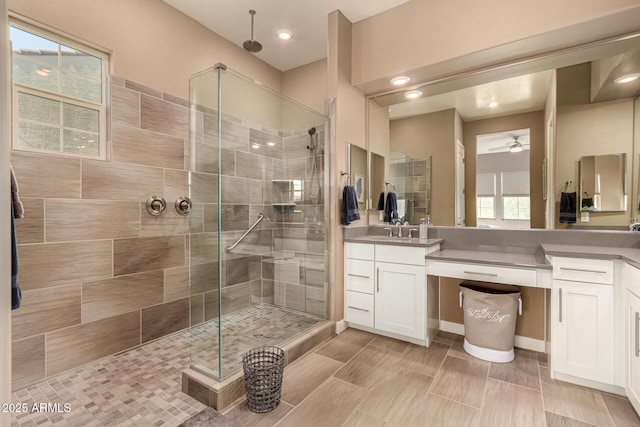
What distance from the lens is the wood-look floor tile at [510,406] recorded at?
1.61 metres

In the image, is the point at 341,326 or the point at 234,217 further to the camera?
the point at 341,326

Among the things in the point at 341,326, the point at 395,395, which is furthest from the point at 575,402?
the point at 341,326

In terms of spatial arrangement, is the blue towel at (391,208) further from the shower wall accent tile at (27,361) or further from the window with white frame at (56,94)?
the shower wall accent tile at (27,361)

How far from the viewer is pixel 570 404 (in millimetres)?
1736

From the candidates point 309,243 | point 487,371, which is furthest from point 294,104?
point 487,371

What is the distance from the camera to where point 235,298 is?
2307 millimetres

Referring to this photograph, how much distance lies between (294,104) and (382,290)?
1.88 meters

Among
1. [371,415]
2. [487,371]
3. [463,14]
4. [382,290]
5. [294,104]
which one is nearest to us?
[371,415]

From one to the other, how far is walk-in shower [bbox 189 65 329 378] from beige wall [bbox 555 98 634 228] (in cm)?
192

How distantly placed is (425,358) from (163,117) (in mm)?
2965

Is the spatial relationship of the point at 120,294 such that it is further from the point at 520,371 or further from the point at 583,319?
the point at 583,319

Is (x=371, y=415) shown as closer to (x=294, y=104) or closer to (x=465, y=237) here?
(x=465, y=237)

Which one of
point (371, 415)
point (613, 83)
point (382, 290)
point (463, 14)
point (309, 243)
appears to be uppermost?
point (463, 14)

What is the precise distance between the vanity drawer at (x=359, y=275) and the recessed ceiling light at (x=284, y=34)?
2.39 meters
